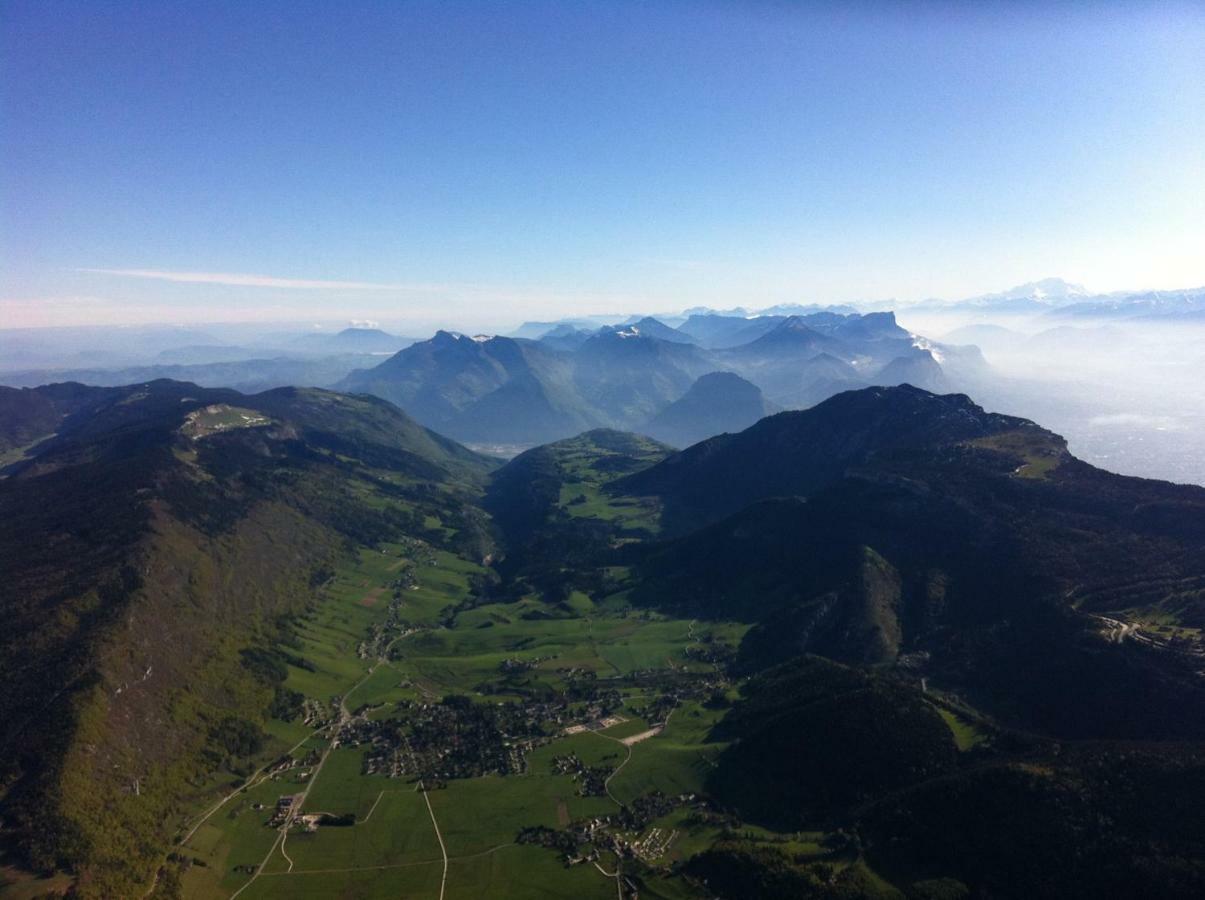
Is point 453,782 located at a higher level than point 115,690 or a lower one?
lower

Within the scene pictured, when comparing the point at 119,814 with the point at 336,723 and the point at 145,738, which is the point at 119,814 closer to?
the point at 145,738

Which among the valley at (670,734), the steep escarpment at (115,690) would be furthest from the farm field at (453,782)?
the steep escarpment at (115,690)

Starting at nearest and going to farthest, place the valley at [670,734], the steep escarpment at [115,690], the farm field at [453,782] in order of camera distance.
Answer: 1. the valley at [670,734]
2. the farm field at [453,782]
3. the steep escarpment at [115,690]

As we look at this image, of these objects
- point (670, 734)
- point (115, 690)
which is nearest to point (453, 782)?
point (670, 734)

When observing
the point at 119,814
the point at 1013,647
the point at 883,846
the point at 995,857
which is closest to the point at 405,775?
the point at 119,814

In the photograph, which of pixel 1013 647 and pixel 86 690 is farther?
pixel 1013 647

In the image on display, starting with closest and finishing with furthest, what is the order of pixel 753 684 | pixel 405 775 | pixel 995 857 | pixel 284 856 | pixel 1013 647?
pixel 995 857, pixel 284 856, pixel 405 775, pixel 1013 647, pixel 753 684

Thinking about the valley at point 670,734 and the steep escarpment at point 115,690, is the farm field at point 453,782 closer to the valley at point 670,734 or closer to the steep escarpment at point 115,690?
the valley at point 670,734

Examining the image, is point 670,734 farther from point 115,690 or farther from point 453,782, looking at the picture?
point 115,690

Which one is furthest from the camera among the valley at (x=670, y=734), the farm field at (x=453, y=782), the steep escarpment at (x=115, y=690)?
the steep escarpment at (x=115, y=690)

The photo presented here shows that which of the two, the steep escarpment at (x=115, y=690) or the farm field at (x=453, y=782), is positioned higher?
the steep escarpment at (x=115, y=690)

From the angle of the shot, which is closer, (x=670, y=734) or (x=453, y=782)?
(x=453, y=782)
